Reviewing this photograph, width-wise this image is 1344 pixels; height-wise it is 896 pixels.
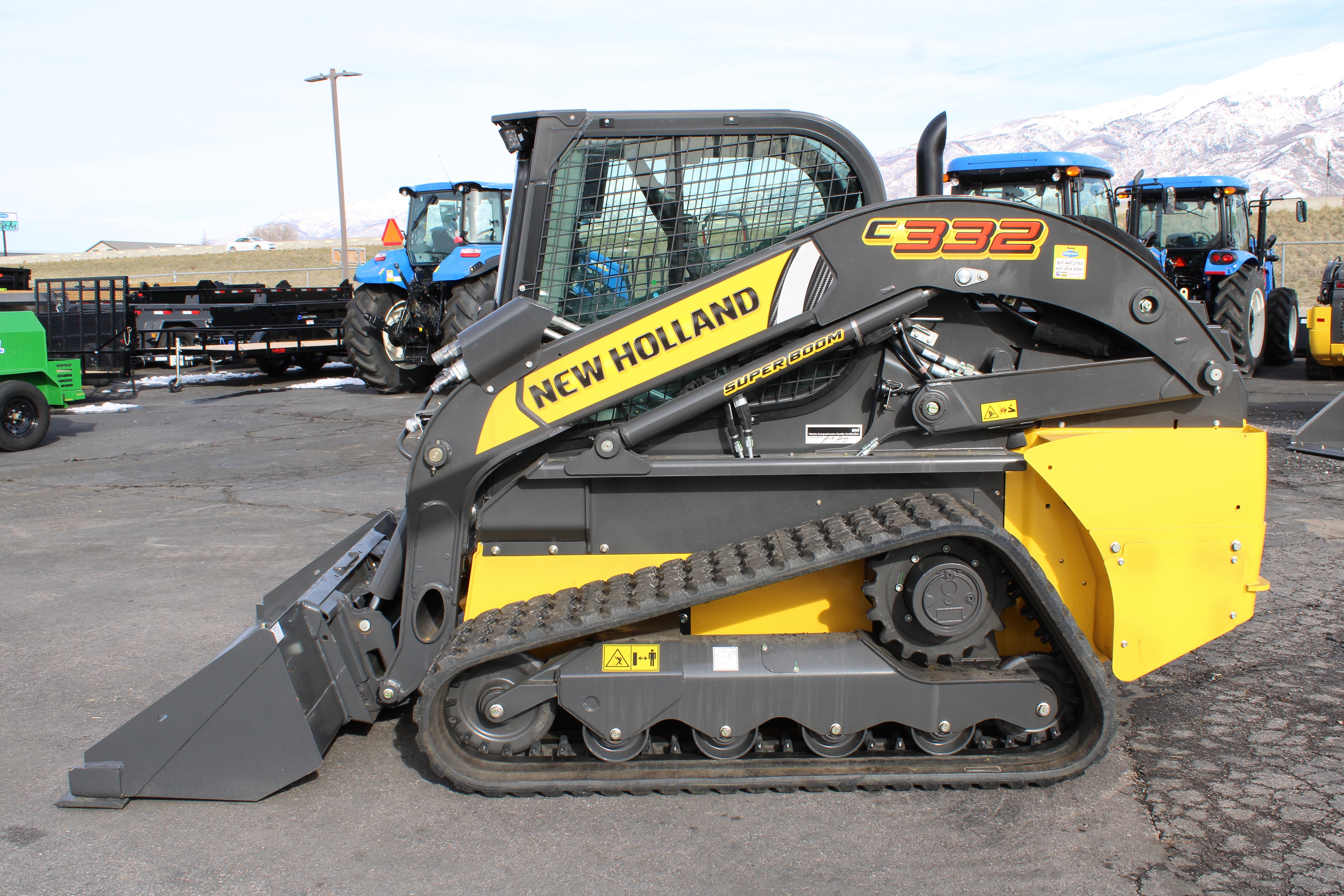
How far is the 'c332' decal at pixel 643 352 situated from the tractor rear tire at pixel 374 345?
11902mm

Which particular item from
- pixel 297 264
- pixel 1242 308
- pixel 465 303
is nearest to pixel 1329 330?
pixel 1242 308

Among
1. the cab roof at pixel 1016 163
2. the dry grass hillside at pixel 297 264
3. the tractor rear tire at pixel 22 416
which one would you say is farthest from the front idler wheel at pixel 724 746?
the dry grass hillside at pixel 297 264

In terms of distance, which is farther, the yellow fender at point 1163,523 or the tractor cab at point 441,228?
the tractor cab at point 441,228

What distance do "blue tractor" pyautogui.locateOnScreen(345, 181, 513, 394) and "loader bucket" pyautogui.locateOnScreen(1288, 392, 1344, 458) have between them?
9.96m

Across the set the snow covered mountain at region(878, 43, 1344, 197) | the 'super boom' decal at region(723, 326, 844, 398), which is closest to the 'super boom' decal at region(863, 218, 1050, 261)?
the 'super boom' decal at region(723, 326, 844, 398)

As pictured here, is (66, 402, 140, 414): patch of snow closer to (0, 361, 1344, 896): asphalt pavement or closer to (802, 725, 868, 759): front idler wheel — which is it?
(0, 361, 1344, 896): asphalt pavement

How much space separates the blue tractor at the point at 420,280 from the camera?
47.3 feet

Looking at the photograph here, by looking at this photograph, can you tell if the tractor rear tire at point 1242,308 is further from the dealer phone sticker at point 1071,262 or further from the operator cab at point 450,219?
the dealer phone sticker at point 1071,262

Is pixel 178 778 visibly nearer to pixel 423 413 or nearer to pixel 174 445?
pixel 423 413

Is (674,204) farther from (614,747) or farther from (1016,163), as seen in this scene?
(1016,163)

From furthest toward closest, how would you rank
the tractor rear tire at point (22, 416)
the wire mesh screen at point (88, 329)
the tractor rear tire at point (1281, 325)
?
the tractor rear tire at point (1281, 325)
the wire mesh screen at point (88, 329)
the tractor rear tire at point (22, 416)

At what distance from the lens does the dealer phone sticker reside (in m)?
3.41

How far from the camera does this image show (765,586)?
3.38 metres

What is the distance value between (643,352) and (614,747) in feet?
4.57
